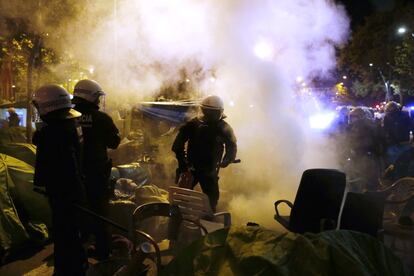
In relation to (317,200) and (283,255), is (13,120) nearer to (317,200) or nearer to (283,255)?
(317,200)

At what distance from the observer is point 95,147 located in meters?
4.65

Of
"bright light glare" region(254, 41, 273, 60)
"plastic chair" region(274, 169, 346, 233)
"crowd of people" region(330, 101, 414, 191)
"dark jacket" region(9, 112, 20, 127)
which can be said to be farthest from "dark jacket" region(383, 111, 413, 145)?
"dark jacket" region(9, 112, 20, 127)

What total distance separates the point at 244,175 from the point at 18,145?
531 centimetres

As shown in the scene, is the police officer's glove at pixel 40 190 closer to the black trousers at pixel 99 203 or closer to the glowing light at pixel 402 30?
the black trousers at pixel 99 203

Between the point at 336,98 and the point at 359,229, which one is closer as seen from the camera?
the point at 359,229

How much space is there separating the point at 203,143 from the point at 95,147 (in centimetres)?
149

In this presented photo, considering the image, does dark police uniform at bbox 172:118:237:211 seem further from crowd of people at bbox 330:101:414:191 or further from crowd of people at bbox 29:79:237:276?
crowd of people at bbox 330:101:414:191

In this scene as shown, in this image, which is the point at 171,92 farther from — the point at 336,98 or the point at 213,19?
the point at 336,98

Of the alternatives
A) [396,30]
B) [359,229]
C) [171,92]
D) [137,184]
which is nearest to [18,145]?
[137,184]

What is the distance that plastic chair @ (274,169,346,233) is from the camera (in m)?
4.14

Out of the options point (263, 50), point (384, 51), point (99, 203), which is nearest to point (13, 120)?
point (263, 50)

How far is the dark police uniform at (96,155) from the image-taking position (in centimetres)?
461

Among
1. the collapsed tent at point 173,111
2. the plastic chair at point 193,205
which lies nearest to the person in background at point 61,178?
the plastic chair at point 193,205

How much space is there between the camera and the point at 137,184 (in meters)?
7.27
